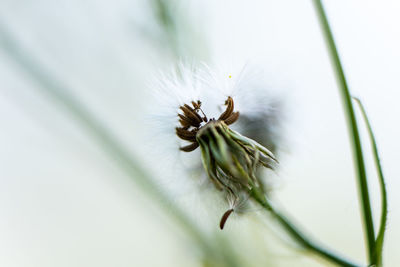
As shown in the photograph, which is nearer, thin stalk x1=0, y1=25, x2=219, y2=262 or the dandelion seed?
the dandelion seed

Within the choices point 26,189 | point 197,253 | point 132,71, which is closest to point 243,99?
point 197,253

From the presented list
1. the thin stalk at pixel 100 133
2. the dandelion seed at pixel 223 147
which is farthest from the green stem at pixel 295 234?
the thin stalk at pixel 100 133

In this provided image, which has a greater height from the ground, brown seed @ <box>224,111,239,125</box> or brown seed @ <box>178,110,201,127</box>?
brown seed @ <box>178,110,201,127</box>

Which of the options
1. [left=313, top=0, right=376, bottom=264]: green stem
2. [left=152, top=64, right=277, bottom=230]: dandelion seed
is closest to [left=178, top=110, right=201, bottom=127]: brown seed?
[left=152, top=64, right=277, bottom=230]: dandelion seed

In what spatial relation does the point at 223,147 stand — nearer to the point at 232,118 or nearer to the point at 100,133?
the point at 232,118

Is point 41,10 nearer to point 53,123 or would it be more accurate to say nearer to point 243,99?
point 53,123

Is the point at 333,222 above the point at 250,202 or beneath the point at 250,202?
beneath

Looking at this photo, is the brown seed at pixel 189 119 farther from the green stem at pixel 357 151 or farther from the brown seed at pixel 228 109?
the green stem at pixel 357 151

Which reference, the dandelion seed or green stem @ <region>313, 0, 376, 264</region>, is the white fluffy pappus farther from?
green stem @ <region>313, 0, 376, 264</region>
